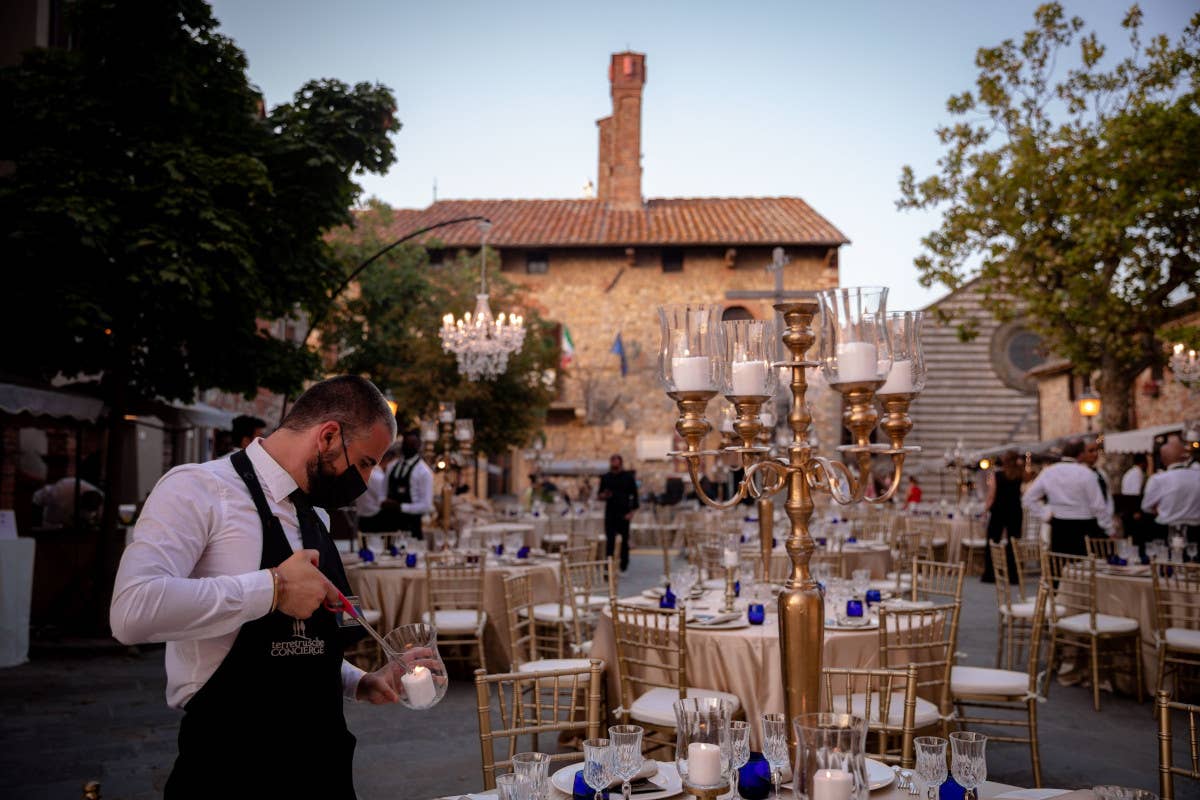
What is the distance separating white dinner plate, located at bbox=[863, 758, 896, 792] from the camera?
2535 mm

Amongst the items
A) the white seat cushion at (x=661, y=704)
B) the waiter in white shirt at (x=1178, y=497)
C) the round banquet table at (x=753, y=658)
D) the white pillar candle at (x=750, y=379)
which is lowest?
the white seat cushion at (x=661, y=704)

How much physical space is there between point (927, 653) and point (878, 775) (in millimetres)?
2616

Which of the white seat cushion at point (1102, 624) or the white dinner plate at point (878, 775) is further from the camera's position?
the white seat cushion at point (1102, 624)

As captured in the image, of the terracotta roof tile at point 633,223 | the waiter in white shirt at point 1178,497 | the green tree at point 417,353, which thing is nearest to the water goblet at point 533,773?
the waiter in white shirt at point 1178,497

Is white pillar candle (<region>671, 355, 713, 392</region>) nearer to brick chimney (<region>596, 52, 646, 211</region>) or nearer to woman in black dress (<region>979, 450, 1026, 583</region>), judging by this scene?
woman in black dress (<region>979, 450, 1026, 583</region>)

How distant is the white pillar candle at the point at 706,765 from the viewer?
221 cm

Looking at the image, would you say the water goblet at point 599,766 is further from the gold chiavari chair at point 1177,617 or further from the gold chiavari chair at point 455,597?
the gold chiavari chair at point 1177,617

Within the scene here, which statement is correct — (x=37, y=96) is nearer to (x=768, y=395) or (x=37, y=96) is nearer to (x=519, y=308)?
(x=768, y=395)

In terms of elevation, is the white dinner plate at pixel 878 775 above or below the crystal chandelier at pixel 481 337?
below

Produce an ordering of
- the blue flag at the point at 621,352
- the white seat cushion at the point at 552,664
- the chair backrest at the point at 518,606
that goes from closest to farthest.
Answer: the white seat cushion at the point at 552,664, the chair backrest at the point at 518,606, the blue flag at the point at 621,352

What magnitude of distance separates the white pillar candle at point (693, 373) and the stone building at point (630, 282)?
72.7ft

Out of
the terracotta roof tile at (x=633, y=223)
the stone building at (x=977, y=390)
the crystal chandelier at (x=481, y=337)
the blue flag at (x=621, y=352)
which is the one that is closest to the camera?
the crystal chandelier at (x=481, y=337)

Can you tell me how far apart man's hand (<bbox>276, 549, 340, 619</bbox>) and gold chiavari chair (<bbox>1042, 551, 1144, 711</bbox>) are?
20.1ft

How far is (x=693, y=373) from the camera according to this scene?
97.4 inches
